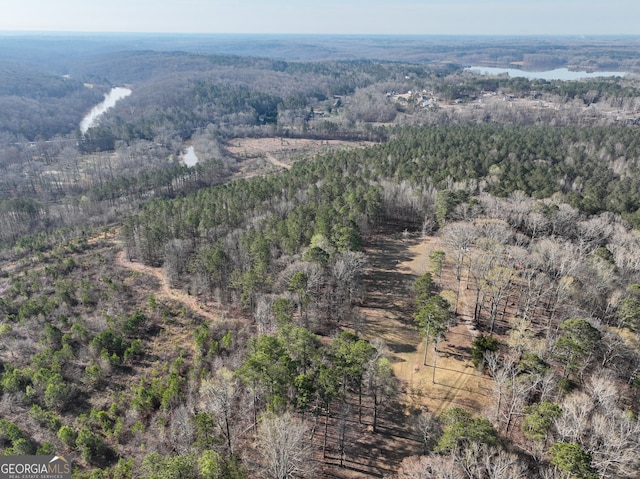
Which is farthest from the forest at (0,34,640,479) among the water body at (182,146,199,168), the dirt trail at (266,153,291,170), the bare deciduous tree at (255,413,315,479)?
the water body at (182,146,199,168)

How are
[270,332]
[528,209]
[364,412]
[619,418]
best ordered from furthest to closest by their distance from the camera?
[528,209] < [270,332] < [364,412] < [619,418]

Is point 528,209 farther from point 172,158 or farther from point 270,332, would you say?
point 172,158

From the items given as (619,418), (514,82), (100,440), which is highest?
(514,82)

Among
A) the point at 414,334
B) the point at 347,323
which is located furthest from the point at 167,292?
the point at 414,334

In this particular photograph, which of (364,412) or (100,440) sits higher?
(364,412)

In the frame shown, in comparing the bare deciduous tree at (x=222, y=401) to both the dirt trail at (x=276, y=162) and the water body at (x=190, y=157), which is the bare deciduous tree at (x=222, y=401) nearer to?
the dirt trail at (x=276, y=162)

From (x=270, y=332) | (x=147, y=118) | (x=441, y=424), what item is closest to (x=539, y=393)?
(x=441, y=424)

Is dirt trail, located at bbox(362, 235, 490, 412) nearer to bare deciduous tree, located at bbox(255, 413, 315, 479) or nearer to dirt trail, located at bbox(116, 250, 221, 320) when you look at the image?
bare deciduous tree, located at bbox(255, 413, 315, 479)
